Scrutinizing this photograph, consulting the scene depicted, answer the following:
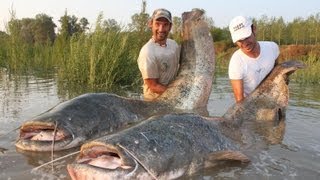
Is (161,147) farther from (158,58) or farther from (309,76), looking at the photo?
(309,76)

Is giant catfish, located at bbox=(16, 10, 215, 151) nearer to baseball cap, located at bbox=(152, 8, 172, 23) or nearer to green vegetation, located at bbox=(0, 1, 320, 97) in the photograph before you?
baseball cap, located at bbox=(152, 8, 172, 23)

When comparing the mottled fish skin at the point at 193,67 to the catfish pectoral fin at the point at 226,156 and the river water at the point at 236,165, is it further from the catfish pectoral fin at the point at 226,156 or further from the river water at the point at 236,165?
the catfish pectoral fin at the point at 226,156

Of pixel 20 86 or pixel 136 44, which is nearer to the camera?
pixel 20 86

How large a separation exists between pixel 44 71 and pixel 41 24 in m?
37.3

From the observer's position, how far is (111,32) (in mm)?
11000

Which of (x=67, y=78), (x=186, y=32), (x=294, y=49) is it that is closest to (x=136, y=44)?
(x=67, y=78)

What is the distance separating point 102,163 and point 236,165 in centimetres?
157

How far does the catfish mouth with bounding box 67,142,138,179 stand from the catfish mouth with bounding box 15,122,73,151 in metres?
1.40

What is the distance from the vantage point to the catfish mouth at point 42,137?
4863 mm

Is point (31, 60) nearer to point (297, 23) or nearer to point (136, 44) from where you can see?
point (136, 44)

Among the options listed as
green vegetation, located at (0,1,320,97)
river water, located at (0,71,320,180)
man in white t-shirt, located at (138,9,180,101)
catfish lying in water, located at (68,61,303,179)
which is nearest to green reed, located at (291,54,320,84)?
green vegetation, located at (0,1,320,97)

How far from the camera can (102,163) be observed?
3.48m

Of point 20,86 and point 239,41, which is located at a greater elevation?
point 239,41

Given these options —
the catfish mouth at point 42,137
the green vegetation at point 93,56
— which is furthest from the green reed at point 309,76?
the catfish mouth at point 42,137
